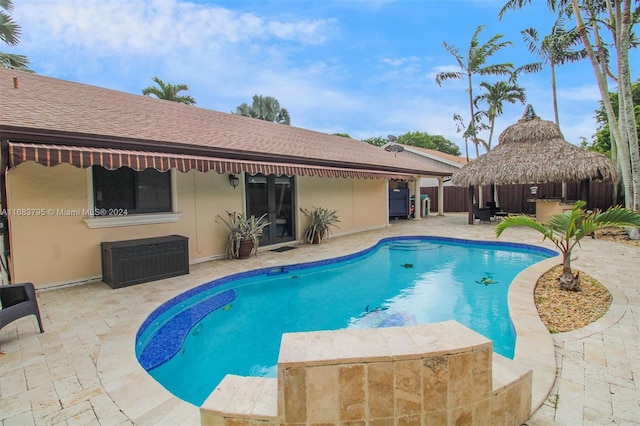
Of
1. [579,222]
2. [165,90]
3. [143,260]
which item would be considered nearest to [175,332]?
[143,260]

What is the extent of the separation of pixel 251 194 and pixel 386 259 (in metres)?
7.56

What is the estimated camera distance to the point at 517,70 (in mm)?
32469

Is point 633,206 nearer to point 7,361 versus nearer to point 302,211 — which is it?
point 302,211

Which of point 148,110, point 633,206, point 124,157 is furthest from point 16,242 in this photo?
point 633,206

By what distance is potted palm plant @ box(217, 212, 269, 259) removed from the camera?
560 inches

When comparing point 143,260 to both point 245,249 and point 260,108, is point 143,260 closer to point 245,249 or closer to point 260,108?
point 245,249

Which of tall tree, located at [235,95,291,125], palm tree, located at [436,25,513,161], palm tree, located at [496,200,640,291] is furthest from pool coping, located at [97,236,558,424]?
tall tree, located at [235,95,291,125]

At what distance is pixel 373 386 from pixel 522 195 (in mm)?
35143

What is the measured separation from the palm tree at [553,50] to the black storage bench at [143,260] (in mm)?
29280

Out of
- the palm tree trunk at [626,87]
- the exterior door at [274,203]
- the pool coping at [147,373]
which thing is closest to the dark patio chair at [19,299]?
the pool coping at [147,373]

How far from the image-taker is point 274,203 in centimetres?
1700

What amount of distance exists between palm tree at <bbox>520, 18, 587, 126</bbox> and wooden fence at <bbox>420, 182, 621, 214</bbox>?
6734mm

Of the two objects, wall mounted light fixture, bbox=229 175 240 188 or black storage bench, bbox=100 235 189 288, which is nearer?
black storage bench, bbox=100 235 189 288

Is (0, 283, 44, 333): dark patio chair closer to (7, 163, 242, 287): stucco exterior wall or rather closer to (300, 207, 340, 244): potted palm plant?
(7, 163, 242, 287): stucco exterior wall
